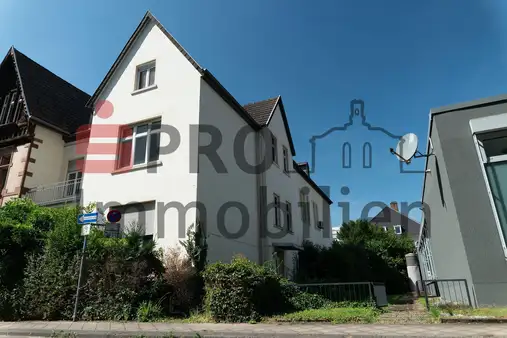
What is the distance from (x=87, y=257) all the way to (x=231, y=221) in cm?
515

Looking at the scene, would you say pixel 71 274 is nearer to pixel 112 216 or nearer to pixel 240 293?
pixel 112 216

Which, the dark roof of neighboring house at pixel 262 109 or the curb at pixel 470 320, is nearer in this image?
the curb at pixel 470 320

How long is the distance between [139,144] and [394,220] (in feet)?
148

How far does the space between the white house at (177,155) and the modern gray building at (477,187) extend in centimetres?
708

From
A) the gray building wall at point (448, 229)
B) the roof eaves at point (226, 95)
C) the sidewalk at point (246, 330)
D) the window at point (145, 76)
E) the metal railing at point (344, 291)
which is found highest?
the window at point (145, 76)

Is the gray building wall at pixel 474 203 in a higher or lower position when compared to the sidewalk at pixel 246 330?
higher

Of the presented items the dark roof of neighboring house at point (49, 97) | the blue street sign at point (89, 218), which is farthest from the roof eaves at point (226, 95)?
the dark roof of neighboring house at point (49, 97)

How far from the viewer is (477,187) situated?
7.78 m

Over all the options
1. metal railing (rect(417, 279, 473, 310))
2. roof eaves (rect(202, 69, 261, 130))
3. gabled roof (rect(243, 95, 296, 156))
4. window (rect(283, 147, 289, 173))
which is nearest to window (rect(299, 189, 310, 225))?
window (rect(283, 147, 289, 173))

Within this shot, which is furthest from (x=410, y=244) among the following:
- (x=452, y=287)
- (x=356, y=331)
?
(x=356, y=331)

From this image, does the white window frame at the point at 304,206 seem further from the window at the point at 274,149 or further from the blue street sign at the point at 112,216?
the blue street sign at the point at 112,216

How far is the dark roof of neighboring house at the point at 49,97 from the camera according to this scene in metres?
18.2

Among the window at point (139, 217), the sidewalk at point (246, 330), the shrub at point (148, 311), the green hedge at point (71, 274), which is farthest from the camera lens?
the window at point (139, 217)

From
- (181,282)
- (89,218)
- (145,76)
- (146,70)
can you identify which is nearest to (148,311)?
(181,282)
